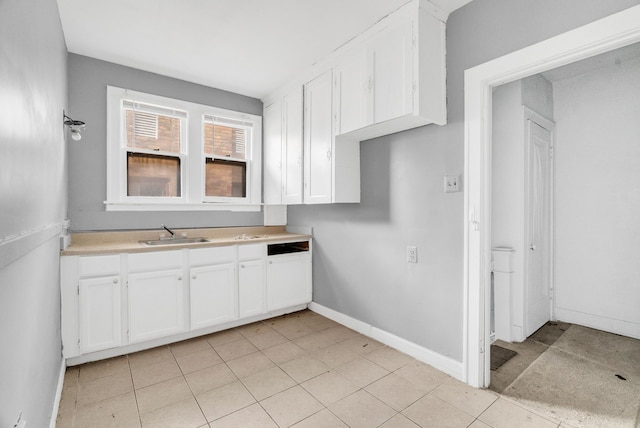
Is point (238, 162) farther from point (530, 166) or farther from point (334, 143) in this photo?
point (530, 166)

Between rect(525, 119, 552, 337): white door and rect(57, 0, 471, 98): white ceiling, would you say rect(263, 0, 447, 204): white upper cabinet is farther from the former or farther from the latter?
rect(525, 119, 552, 337): white door

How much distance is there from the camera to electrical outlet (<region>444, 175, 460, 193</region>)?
7.49 feet

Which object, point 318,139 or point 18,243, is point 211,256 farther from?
point 18,243

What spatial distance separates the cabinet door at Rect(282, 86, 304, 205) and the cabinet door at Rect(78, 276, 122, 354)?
6.13ft

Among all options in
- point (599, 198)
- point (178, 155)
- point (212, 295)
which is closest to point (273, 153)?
point (178, 155)

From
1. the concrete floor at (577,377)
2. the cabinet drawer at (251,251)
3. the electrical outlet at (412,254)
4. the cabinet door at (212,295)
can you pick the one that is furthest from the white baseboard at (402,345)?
the cabinet door at (212,295)

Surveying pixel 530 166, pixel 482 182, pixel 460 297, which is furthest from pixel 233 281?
pixel 530 166

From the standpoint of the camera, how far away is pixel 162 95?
338 centimetres

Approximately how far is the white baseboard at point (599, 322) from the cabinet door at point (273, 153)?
3.51 meters

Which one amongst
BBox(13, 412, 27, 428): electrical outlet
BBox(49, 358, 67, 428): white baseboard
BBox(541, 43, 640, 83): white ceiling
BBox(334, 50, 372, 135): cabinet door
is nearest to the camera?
BBox(13, 412, 27, 428): electrical outlet

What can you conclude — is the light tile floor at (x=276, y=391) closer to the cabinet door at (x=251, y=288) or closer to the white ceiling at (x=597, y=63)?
the cabinet door at (x=251, y=288)

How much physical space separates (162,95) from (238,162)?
3.66 feet

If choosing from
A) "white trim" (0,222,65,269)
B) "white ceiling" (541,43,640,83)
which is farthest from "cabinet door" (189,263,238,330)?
"white ceiling" (541,43,640,83)

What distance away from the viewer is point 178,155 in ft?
11.5
